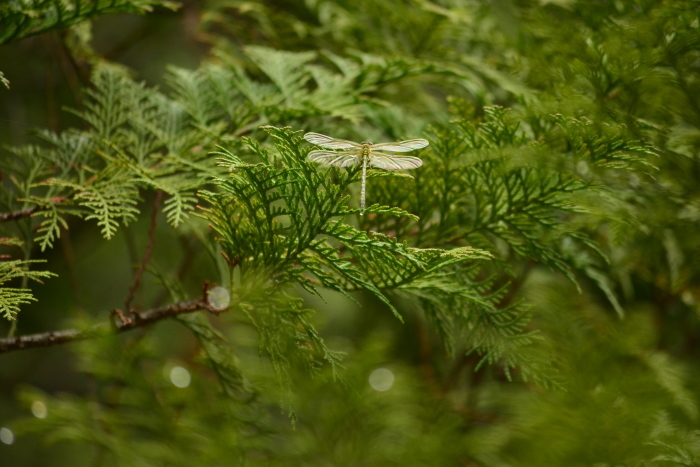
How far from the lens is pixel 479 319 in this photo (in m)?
0.71

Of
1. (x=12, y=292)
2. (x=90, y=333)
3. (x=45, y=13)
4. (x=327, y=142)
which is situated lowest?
(x=90, y=333)

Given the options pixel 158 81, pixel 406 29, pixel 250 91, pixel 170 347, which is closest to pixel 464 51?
pixel 406 29

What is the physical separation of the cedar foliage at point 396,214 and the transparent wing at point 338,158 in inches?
0.6

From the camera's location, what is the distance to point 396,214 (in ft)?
1.84

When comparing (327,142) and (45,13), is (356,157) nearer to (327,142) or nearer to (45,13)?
(327,142)

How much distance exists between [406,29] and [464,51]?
9.3 inches

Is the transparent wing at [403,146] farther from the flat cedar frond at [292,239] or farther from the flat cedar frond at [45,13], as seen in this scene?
the flat cedar frond at [45,13]

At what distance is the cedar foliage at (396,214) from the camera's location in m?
0.64

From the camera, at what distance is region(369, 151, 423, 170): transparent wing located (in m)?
0.61

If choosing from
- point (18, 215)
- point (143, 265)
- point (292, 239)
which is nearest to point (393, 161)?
point (292, 239)

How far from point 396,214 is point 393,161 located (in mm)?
84

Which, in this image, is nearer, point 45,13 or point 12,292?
point 12,292

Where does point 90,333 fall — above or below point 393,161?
below

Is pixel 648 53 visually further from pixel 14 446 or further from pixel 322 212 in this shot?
pixel 14 446
